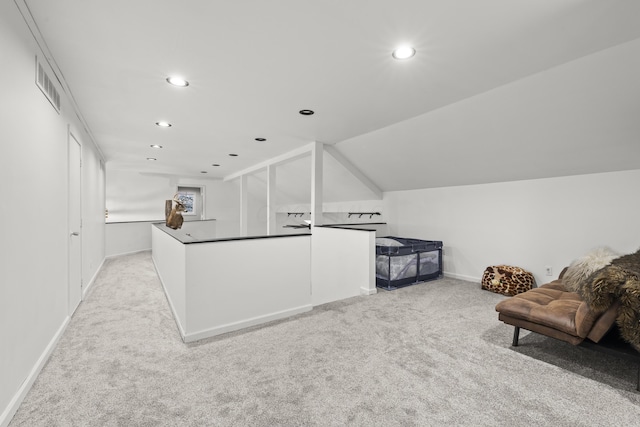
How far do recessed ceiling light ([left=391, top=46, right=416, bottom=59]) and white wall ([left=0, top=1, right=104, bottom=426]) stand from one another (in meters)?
2.36

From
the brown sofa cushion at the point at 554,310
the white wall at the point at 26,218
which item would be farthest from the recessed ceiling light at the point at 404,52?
the white wall at the point at 26,218

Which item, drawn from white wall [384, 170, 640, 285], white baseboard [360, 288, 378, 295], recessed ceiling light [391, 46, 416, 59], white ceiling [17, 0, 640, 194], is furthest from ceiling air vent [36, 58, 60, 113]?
white wall [384, 170, 640, 285]

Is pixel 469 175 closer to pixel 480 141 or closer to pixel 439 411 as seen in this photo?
pixel 480 141

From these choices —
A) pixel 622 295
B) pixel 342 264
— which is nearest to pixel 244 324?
pixel 342 264

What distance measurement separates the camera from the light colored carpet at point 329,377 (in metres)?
1.68

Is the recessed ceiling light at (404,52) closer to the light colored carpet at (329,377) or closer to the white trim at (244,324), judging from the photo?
the light colored carpet at (329,377)

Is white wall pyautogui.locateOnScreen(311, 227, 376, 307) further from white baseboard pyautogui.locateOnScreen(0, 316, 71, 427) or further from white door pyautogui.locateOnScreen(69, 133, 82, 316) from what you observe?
white door pyautogui.locateOnScreen(69, 133, 82, 316)

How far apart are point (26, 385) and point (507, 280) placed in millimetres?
4974

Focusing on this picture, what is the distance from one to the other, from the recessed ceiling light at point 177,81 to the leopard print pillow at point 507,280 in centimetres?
456

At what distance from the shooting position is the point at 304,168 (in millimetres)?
6512

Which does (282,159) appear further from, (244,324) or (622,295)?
(622,295)

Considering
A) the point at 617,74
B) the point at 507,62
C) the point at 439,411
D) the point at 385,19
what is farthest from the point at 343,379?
the point at 617,74

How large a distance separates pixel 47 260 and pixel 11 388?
967 mm

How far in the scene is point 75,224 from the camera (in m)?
3.30
